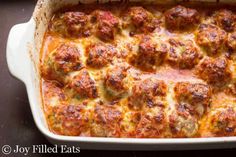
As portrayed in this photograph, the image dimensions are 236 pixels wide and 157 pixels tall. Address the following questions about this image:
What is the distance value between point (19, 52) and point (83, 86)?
392mm

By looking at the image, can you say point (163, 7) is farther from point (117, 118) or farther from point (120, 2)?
point (117, 118)

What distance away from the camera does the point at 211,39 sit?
101 inches

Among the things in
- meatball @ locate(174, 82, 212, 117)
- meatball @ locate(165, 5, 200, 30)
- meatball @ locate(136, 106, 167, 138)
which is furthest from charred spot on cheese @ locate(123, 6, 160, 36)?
meatball @ locate(136, 106, 167, 138)

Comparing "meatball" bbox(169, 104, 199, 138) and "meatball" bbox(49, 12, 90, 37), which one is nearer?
"meatball" bbox(169, 104, 199, 138)

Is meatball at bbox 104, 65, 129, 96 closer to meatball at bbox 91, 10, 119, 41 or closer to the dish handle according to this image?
meatball at bbox 91, 10, 119, 41

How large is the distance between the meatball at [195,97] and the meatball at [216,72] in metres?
0.11

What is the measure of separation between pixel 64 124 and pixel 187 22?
3.32 ft

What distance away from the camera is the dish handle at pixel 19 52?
2189 mm

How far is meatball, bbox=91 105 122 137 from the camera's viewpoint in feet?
7.23

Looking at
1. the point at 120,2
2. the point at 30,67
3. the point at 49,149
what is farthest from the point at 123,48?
the point at 49,149

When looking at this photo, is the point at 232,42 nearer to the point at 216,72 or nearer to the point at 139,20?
the point at 216,72

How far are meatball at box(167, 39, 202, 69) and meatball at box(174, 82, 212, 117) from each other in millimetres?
193

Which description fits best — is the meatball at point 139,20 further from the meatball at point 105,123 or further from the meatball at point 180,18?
the meatball at point 105,123

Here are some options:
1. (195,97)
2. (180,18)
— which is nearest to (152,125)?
(195,97)
